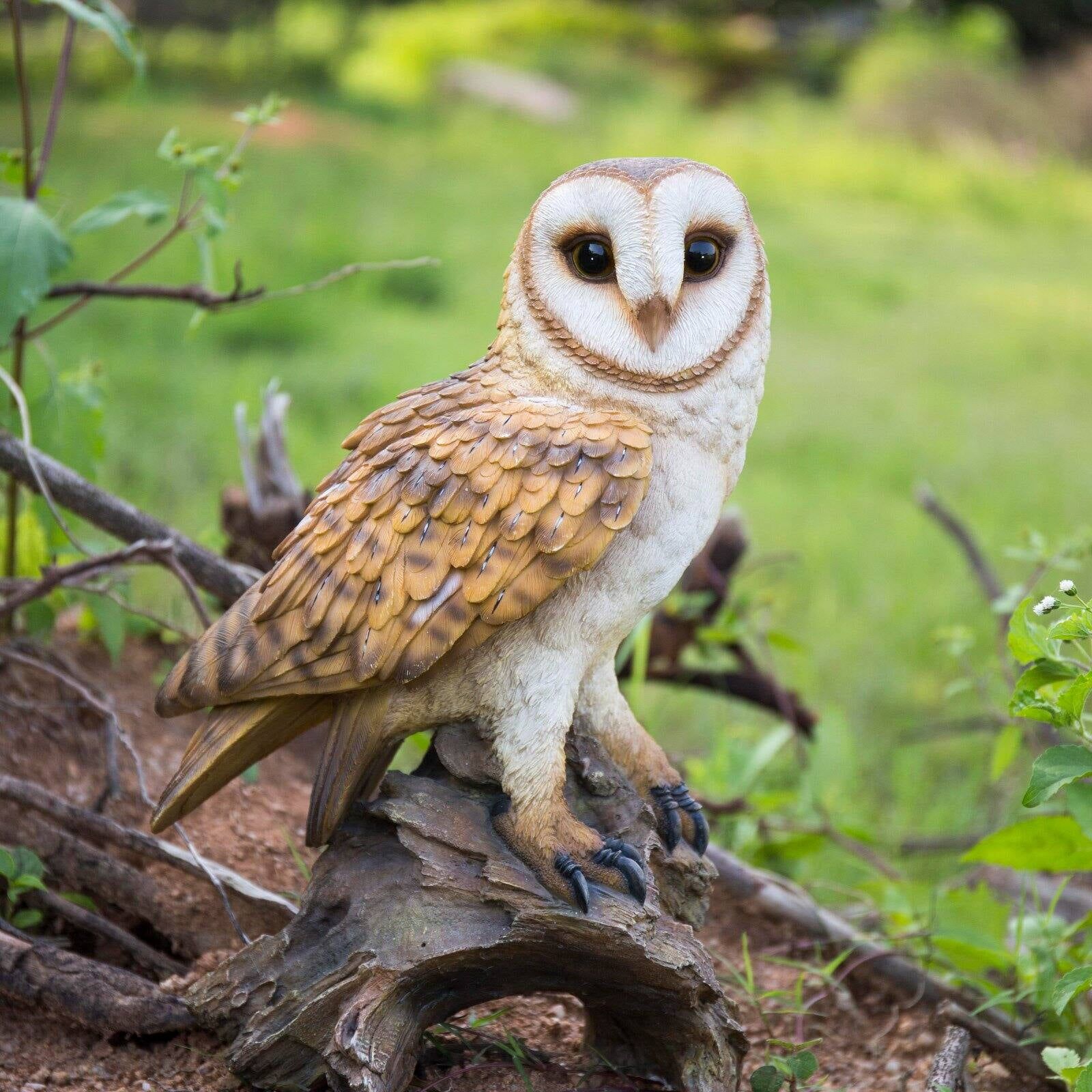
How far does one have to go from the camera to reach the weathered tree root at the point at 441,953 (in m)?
1.35

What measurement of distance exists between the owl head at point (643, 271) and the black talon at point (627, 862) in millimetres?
519

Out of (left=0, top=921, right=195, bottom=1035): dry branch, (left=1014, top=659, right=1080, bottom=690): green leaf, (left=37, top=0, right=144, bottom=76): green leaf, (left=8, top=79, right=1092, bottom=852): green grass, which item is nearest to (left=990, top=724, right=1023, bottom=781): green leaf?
(left=8, top=79, right=1092, bottom=852): green grass

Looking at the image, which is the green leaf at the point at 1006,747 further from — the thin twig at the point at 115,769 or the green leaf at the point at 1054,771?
the thin twig at the point at 115,769

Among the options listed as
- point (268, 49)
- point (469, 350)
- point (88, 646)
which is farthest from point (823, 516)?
point (268, 49)

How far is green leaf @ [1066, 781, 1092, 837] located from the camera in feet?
4.55

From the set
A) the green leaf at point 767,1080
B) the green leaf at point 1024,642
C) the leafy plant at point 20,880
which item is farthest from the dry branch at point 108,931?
the green leaf at point 1024,642

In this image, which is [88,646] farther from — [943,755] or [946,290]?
[946,290]

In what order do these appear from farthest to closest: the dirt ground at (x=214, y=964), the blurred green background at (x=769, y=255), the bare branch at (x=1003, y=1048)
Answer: the blurred green background at (x=769, y=255)
the bare branch at (x=1003, y=1048)
the dirt ground at (x=214, y=964)

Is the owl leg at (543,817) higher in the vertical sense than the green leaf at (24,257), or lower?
lower

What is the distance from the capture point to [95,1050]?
4.95 ft

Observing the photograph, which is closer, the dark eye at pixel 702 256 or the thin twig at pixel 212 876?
the dark eye at pixel 702 256

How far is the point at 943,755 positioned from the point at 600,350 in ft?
7.36

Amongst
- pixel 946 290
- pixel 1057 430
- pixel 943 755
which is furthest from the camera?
pixel 946 290

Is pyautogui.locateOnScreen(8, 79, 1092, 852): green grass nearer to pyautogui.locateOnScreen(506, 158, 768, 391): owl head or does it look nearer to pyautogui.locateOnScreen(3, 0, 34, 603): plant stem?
pyautogui.locateOnScreen(3, 0, 34, 603): plant stem
